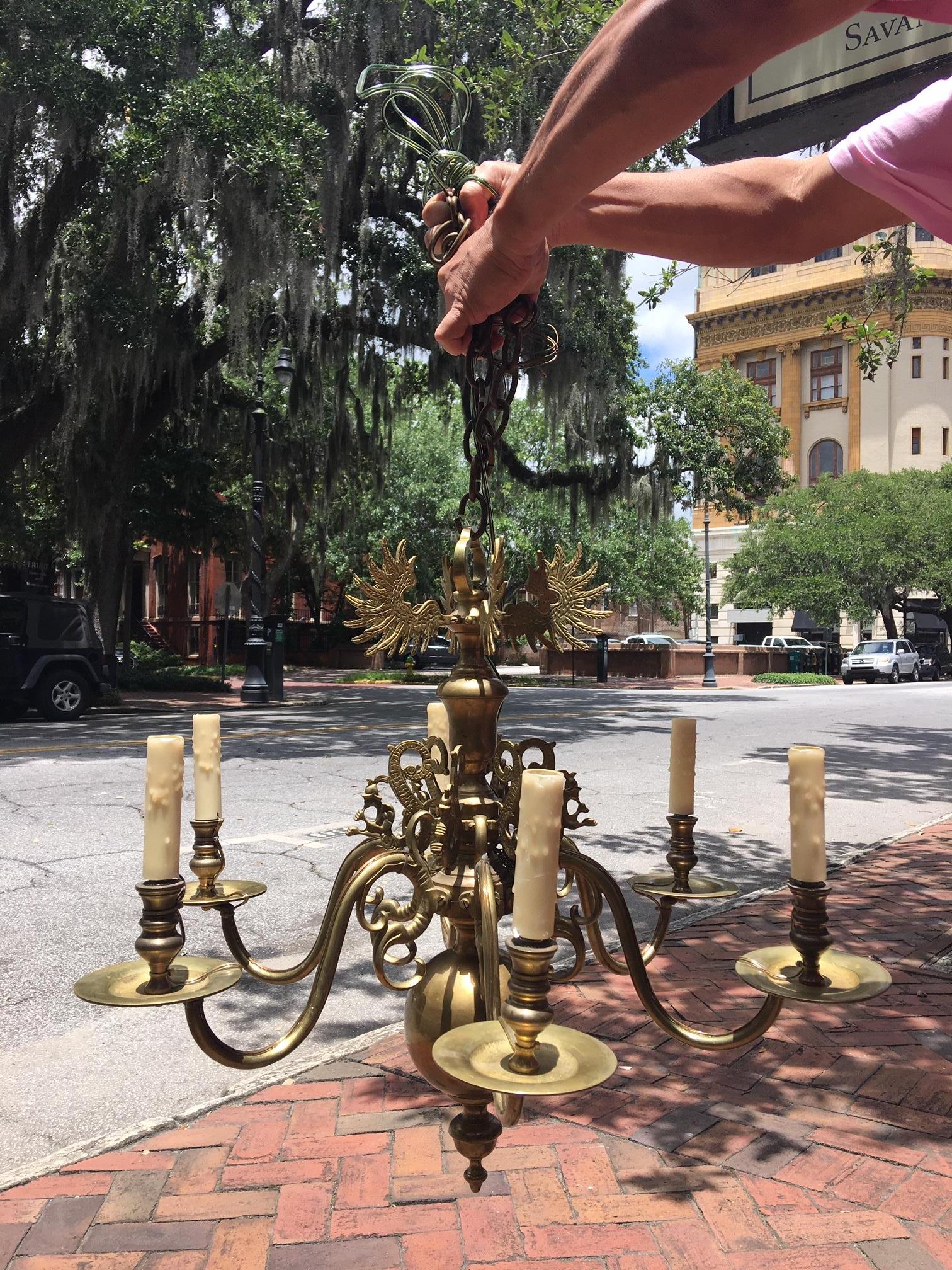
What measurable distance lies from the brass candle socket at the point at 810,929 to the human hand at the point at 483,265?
849 mm

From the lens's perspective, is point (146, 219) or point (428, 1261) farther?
point (146, 219)

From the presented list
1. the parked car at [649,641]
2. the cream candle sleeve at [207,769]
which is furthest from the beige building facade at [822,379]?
the cream candle sleeve at [207,769]

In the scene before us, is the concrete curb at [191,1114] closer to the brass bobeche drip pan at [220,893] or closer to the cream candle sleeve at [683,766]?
the brass bobeche drip pan at [220,893]

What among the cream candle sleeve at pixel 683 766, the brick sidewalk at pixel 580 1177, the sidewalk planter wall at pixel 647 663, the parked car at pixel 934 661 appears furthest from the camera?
the parked car at pixel 934 661

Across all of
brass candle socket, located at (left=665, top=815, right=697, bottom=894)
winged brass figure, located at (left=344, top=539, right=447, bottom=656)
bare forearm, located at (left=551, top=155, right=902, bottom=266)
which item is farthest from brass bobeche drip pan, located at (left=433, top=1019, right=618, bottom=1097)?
bare forearm, located at (left=551, top=155, right=902, bottom=266)

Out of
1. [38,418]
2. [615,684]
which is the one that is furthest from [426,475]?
[38,418]

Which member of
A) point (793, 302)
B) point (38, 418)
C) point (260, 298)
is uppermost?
point (793, 302)

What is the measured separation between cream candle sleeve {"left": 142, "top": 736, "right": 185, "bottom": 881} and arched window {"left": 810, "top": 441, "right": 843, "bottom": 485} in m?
55.9

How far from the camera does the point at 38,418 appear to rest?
677 inches

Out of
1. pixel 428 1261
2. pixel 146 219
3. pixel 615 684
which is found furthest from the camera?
pixel 615 684

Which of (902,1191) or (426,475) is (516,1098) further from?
(426,475)

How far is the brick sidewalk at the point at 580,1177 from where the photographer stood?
94.9 inches

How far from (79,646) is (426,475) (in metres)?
17.7

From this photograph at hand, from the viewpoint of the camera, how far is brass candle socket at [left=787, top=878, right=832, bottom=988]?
1.20m
